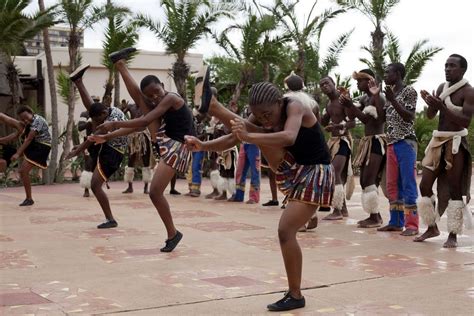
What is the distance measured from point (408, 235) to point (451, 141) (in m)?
1.41

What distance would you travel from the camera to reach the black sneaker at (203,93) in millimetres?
4930

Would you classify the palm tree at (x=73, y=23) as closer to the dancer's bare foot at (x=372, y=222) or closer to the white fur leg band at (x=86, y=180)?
the white fur leg band at (x=86, y=180)

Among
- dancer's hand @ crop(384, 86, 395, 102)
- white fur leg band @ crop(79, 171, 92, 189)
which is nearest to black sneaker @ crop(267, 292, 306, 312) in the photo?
dancer's hand @ crop(384, 86, 395, 102)

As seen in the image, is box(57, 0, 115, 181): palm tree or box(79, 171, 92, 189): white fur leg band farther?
box(57, 0, 115, 181): palm tree

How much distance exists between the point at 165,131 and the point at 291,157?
259cm

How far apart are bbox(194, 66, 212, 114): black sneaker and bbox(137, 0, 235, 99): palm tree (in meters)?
12.9

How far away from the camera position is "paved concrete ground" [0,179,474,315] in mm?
4977

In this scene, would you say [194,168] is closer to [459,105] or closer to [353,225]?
[353,225]

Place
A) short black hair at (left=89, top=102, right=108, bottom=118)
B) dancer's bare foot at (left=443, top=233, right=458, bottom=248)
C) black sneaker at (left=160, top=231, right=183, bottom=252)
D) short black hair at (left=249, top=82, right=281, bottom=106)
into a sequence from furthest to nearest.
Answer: short black hair at (left=89, top=102, right=108, bottom=118) < dancer's bare foot at (left=443, top=233, right=458, bottom=248) < black sneaker at (left=160, top=231, right=183, bottom=252) < short black hair at (left=249, top=82, right=281, bottom=106)

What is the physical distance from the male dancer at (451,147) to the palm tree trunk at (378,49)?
13.0 metres

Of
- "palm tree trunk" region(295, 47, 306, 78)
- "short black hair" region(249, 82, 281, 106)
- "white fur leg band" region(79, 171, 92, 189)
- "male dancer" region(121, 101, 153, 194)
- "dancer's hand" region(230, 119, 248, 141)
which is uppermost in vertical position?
"palm tree trunk" region(295, 47, 306, 78)

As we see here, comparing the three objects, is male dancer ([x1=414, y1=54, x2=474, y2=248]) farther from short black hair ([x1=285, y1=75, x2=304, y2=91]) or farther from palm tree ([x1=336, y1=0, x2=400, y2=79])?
palm tree ([x1=336, y1=0, x2=400, y2=79])

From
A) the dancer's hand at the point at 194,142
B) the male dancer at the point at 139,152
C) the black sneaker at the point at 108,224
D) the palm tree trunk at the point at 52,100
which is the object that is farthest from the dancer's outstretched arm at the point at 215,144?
the palm tree trunk at the point at 52,100

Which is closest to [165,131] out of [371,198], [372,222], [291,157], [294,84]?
[294,84]
